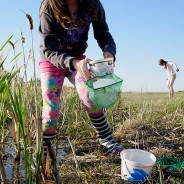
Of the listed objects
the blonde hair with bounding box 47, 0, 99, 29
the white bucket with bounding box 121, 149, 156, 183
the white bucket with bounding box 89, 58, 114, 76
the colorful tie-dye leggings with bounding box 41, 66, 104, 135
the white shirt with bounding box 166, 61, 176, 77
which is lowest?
the white bucket with bounding box 121, 149, 156, 183

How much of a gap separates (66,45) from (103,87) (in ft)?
2.10

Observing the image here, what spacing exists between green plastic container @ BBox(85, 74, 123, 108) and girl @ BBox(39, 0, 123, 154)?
27 centimetres

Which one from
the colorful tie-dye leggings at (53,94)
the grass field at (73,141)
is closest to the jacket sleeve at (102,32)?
the colorful tie-dye leggings at (53,94)

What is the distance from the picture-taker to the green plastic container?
182 centimetres

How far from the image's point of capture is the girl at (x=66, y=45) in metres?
2.13

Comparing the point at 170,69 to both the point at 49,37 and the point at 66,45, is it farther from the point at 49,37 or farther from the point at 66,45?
the point at 49,37

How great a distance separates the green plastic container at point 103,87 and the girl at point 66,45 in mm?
269

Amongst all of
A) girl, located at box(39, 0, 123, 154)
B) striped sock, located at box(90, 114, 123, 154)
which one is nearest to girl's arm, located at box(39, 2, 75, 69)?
girl, located at box(39, 0, 123, 154)

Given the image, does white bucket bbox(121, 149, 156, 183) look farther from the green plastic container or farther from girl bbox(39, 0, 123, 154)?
girl bbox(39, 0, 123, 154)

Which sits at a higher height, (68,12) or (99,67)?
(68,12)

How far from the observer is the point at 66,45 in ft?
7.51

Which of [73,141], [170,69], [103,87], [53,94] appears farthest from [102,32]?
[170,69]

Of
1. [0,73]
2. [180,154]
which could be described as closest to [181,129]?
[180,154]

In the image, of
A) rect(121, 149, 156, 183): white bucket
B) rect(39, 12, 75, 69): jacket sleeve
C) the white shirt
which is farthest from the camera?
the white shirt
